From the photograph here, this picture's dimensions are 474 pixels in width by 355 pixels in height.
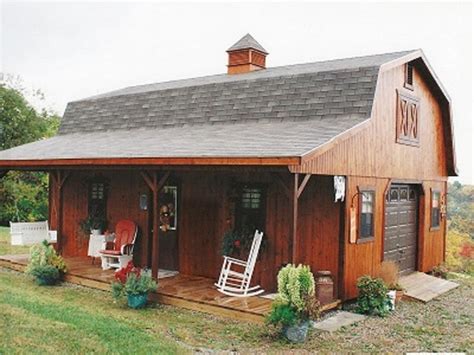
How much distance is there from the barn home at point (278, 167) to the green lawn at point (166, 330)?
1077 mm

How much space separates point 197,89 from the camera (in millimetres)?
12125

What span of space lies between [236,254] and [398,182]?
362cm

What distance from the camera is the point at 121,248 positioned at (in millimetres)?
10703

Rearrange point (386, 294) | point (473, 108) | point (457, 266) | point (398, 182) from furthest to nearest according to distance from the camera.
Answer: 1. point (473, 108)
2. point (457, 266)
3. point (398, 182)
4. point (386, 294)

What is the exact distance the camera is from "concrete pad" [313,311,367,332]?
7646 mm

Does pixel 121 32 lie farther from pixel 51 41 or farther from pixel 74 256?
pixel 74 256

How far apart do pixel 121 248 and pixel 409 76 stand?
6.57 m

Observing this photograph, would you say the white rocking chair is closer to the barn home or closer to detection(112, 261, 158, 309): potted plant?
the barn home

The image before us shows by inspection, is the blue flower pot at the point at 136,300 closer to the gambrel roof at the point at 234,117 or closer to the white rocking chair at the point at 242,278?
the white rocking chair at the point at 242,278

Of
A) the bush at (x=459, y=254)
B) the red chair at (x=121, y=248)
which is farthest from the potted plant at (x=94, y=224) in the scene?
the bush at (x=459, y=254)

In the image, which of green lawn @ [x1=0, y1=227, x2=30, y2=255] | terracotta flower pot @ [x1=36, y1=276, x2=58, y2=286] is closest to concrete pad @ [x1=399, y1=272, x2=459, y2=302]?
terracotta flower pot @ [x1=36, y1=276, x2=58, y2=286]

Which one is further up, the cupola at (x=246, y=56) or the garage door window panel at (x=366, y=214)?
the cupola at (x=246, y=56)

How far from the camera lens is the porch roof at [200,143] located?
7707 millimetres

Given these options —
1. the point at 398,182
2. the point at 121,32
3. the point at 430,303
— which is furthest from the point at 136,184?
the point at 121,32
